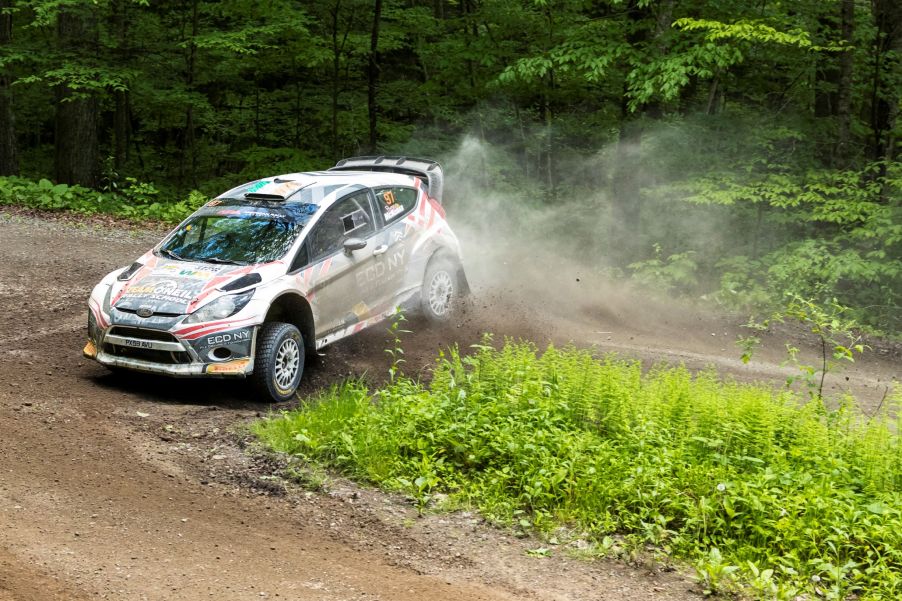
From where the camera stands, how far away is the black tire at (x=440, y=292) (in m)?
10.8

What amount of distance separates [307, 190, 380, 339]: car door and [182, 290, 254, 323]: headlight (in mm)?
877

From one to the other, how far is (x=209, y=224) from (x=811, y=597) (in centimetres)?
688

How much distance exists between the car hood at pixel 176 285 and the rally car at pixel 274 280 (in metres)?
0.01

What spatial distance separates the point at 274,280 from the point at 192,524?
10.5 feet

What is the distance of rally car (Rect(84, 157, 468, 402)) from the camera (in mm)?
8070

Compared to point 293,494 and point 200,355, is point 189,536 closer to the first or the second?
point 293,494

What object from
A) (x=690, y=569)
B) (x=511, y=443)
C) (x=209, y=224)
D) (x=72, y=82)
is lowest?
(x=690, y=569)

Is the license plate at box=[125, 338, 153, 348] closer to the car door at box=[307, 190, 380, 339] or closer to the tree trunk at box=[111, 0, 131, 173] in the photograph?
the car door at box=[307, 190, 380, 339]

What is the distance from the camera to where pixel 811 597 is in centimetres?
532

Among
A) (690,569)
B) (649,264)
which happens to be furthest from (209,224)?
(649,264)

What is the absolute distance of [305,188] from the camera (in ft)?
31.8

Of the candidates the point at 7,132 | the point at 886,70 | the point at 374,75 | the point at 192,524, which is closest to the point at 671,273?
the point at 886,70

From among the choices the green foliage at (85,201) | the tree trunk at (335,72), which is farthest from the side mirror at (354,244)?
the tree trunk at (335,72)

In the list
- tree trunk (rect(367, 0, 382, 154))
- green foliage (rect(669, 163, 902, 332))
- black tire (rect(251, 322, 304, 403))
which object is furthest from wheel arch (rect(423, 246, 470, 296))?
tree trunk (rect(367, 0, 382, 154))
